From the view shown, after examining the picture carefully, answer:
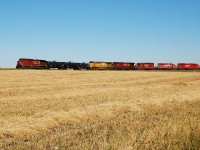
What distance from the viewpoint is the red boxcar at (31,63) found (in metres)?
73.5

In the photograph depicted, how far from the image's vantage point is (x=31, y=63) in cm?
7525

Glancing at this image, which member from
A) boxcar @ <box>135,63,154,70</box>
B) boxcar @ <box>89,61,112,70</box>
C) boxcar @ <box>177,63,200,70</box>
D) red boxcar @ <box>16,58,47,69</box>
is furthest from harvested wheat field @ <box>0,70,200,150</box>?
boxcar @ <box>177,63,200,70</box>

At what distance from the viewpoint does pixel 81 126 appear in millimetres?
12703

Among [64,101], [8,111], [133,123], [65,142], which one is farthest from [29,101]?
[65,142]

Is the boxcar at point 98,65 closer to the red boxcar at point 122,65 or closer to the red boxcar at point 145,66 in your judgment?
the red boxcar at point 122,65

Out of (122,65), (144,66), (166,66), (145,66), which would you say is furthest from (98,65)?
(166,66)

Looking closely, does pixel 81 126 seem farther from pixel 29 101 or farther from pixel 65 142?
pixel 29 101

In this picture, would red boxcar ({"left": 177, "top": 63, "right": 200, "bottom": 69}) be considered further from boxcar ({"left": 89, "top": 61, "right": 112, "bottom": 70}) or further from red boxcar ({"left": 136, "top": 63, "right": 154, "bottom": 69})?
boxcar ({"left": 89, "top": 61, "right": 112, "bottom": 70})

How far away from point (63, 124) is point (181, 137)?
4.77m

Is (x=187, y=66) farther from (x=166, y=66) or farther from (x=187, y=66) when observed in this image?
(x=166, y=66)

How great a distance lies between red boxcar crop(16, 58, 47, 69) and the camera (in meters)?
73.5

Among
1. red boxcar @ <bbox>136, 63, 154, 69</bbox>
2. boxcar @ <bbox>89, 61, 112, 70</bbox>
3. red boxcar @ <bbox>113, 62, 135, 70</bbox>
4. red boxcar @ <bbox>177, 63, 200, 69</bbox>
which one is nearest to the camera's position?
boxcar @ <bbox>89, 61, 112, 70</bbox>

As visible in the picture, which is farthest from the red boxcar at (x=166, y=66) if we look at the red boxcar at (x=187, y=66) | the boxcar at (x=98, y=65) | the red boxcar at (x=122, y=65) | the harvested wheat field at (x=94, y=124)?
the harvested wheat field at (x=94, y=124)

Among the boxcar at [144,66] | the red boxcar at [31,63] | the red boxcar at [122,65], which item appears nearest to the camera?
the red boxcar at [31,63]
